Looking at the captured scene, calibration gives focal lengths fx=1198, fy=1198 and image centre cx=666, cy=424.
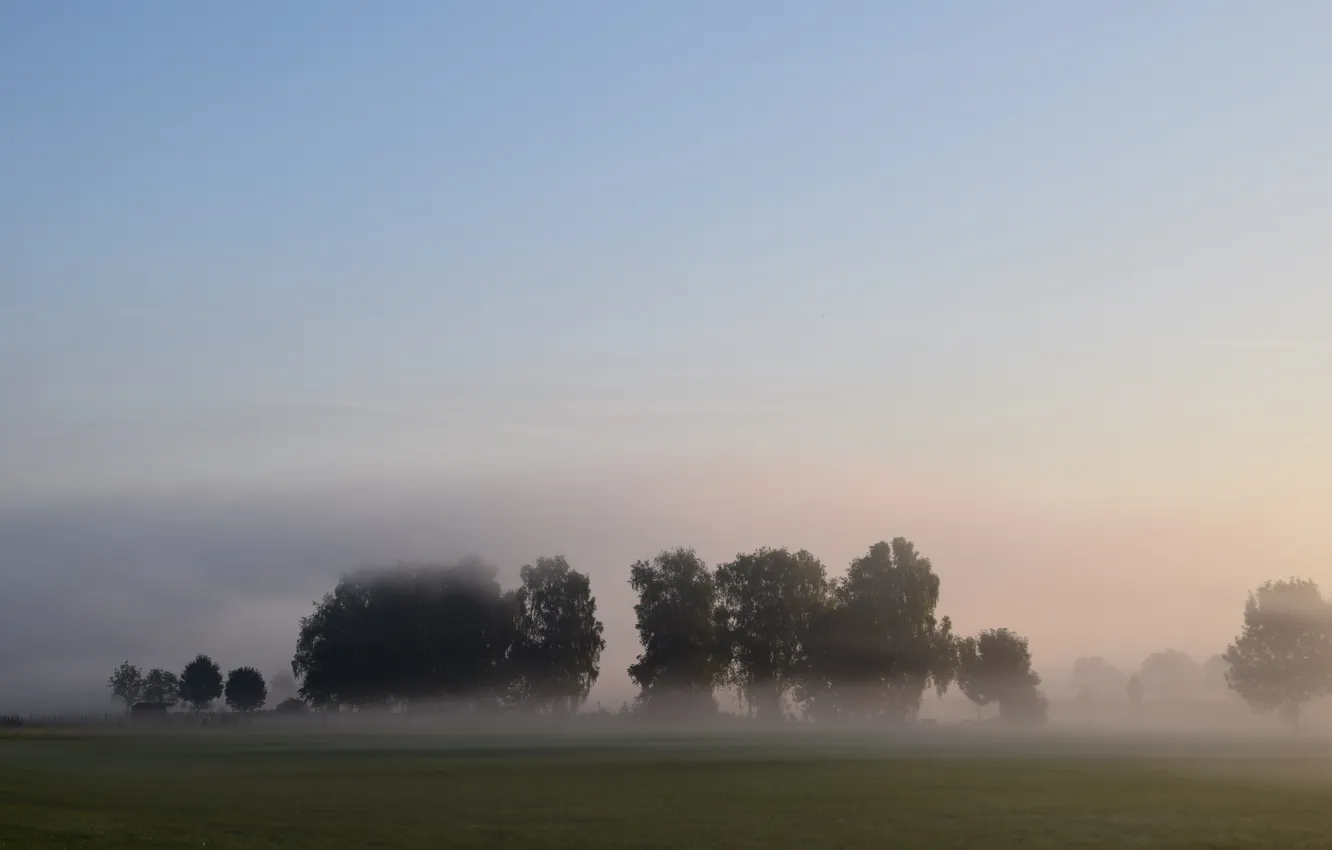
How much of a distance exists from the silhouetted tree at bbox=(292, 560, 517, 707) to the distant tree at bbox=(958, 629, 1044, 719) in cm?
6934

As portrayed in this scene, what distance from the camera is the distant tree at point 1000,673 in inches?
7072

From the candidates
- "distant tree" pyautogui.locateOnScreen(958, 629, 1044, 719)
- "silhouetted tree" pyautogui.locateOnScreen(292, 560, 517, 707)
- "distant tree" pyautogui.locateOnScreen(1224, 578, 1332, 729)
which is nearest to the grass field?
"distant tree" pyautogui.locateOnScreen(1224, 578, 1332, 729)

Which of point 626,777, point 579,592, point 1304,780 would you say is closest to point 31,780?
point 626,777

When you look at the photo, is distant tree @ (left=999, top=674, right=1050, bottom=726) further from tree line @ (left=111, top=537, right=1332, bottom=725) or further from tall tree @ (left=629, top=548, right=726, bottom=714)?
tall tree @ (left=629, top=548, right=726, bottom=714)

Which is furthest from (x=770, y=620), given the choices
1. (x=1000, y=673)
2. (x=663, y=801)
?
(x=663, y=801)

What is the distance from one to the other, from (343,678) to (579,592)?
111ft

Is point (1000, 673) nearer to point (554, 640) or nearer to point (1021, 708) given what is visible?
point (1021, 708)

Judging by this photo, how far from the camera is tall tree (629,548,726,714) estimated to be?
157 m

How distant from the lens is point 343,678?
157125mm

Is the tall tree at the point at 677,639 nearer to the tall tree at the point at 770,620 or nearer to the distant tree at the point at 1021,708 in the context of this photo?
the tall tree at the point at 770,620

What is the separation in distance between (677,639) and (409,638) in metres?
35.6

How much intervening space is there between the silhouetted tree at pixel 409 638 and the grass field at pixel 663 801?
88.1 meters

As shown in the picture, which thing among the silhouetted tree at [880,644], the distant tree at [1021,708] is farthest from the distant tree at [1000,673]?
the silhouetted tree at [880,644]

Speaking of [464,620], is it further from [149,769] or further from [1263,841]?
[1263,841]
